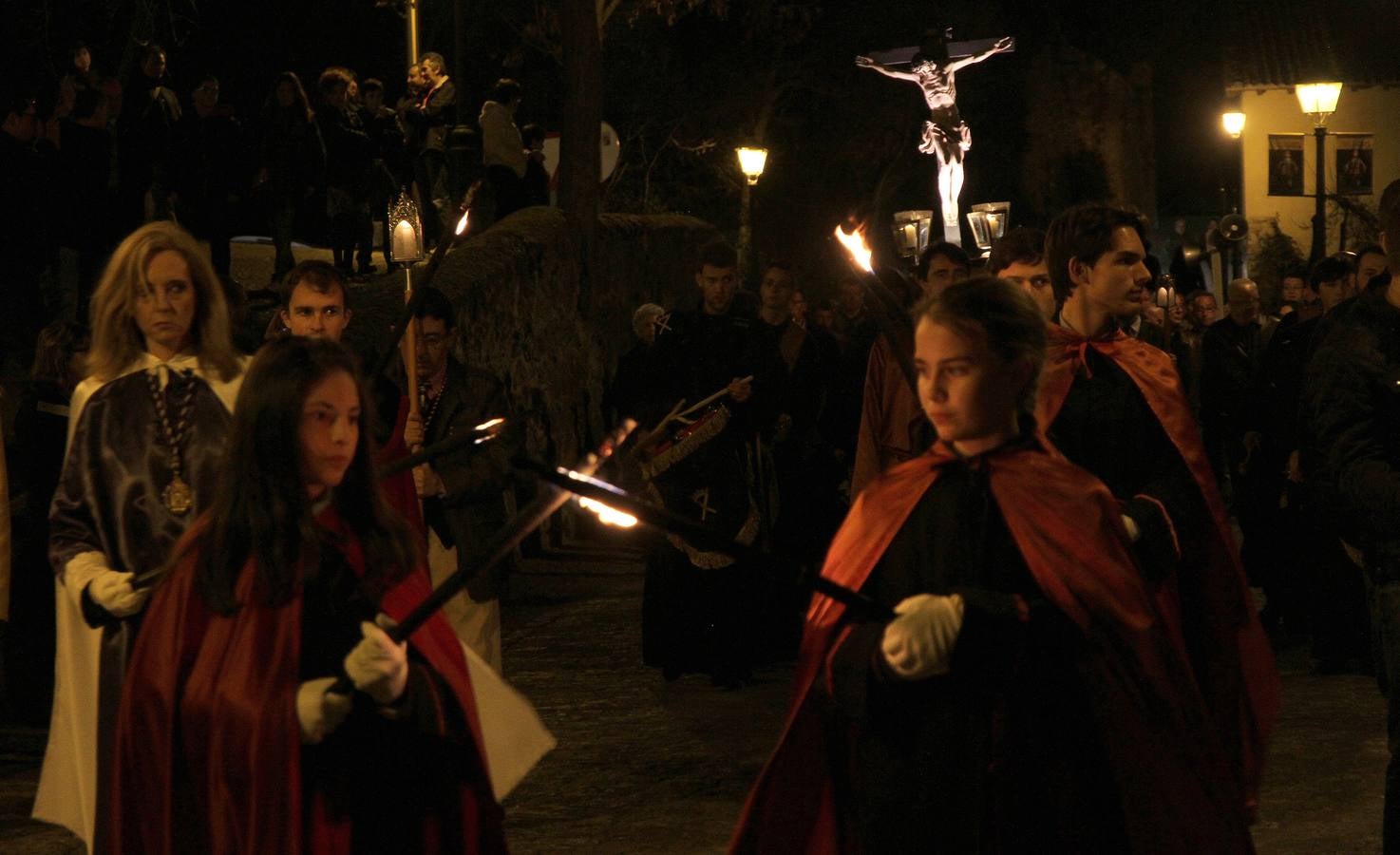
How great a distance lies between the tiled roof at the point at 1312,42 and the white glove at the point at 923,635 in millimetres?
45808

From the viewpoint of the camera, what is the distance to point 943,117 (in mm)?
18047

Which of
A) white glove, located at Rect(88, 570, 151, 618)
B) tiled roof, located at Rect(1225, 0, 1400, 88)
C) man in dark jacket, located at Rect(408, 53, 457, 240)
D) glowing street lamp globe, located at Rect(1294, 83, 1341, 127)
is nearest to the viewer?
white glove, located at Rect(88, 570, 151, 618)

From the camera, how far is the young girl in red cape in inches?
151

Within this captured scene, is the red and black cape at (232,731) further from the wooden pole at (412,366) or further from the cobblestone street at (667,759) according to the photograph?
the cobblestone street at (667,759)

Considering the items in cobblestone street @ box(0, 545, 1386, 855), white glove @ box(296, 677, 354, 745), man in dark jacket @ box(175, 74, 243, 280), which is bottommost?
cobblestone street @ box(0, 545, 1386, 855)

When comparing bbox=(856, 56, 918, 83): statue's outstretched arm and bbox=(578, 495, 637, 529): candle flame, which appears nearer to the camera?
bbox=(578, 495, 637, 529): candle flame

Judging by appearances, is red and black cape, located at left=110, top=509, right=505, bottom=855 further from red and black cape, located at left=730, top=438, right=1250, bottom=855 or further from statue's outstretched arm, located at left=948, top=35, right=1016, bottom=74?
statue's outstretched arm, located at left=948, top=35, right=1016, bottom=74

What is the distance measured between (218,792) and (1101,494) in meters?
1.87

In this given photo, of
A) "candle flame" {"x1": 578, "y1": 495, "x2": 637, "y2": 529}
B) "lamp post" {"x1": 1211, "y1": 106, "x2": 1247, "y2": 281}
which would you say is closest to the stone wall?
"candle flame" {"x1": 578, "y1": 495, "x2": 637, "y2": 529}

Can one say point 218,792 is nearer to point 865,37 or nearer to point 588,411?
point 588,411

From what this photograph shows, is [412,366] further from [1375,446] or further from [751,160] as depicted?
[751,160]

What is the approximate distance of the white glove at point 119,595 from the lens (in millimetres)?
4648

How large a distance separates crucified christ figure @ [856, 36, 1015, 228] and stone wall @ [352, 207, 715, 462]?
336 cm

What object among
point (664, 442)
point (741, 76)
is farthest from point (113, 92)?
point (741, 76)
